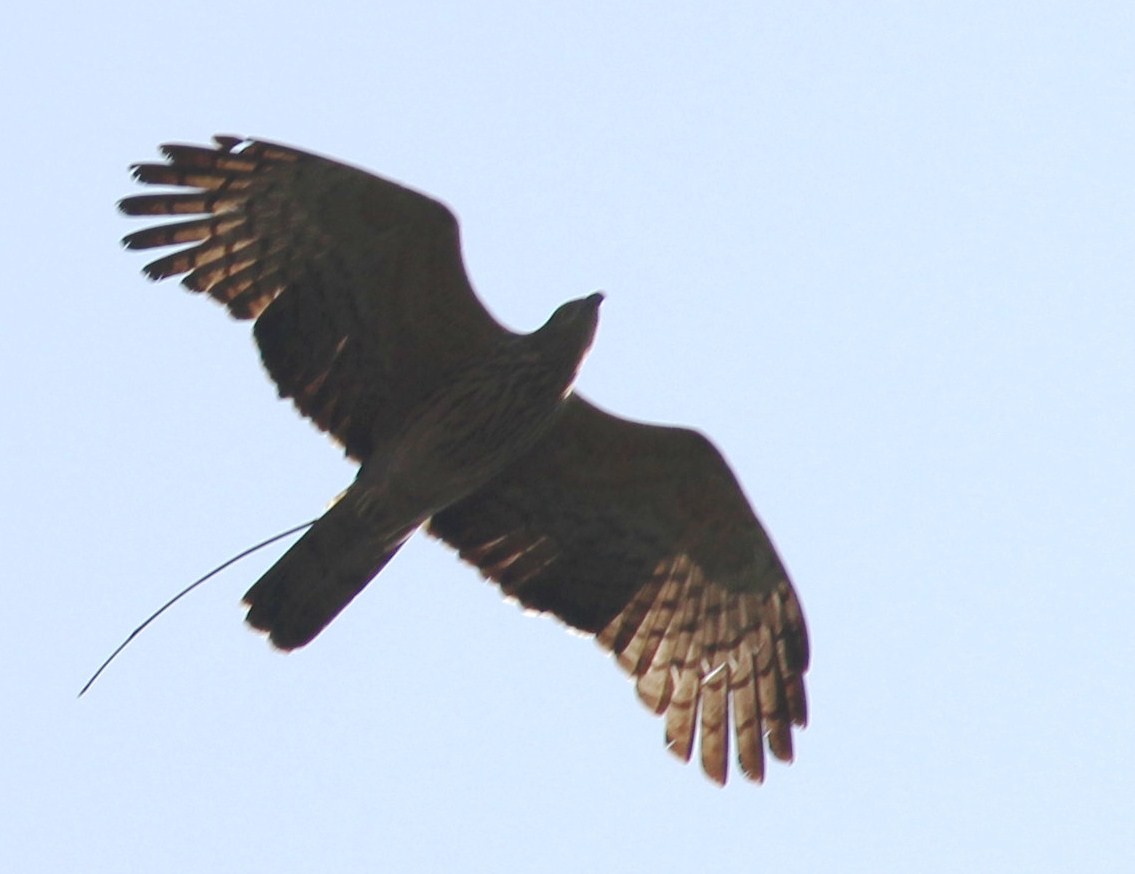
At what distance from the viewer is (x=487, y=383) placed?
35.4 ft

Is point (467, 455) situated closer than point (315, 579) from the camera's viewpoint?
No

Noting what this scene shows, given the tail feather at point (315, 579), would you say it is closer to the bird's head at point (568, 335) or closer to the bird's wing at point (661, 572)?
the bird's wing at point (661, 572)

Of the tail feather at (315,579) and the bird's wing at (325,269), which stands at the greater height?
the bird's wing at (325,269)

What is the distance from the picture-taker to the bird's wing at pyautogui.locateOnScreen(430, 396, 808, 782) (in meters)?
11.2

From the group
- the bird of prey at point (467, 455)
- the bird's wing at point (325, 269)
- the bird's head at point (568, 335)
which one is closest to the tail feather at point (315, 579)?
the bird of prey at point (467, 455)

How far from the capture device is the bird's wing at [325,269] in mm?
10547

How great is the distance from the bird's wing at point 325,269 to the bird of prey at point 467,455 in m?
0.01

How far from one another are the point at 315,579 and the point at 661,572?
2057 millimetres

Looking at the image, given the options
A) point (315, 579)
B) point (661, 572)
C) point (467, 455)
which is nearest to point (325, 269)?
point (467, 455)

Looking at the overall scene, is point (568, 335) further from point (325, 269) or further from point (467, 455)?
point (325, 269)

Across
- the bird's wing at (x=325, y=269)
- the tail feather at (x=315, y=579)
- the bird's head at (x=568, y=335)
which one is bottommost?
the tail feather at (x=315, y=579)

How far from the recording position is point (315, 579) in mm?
10594

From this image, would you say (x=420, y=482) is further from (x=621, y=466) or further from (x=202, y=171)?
(x=202, y=171)

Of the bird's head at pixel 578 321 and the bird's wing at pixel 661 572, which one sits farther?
the bird's wing at pixel 661 572
